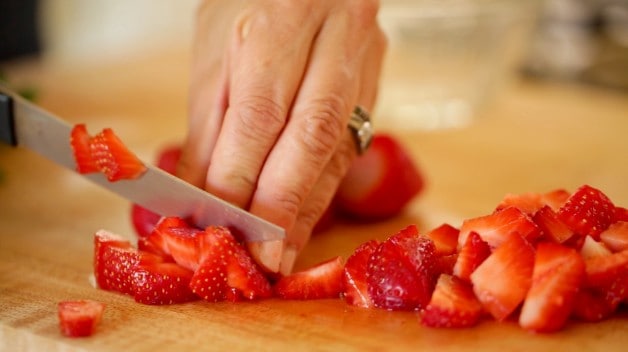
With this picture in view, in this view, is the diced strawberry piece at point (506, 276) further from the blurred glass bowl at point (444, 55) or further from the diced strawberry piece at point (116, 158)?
the blurred glass bowl at point (444, 55)

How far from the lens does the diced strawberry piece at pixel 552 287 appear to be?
98cm

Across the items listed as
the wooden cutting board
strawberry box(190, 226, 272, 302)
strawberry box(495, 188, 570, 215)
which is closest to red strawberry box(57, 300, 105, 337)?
the wooden cutting board

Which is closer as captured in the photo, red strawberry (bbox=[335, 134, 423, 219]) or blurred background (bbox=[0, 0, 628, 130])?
red strawberry (bbox=[335, 134, 423, 219])

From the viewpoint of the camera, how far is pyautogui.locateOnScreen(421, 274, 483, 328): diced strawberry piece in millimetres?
1018

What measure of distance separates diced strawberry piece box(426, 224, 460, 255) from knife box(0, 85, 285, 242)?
0.22m

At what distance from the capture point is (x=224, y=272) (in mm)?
1111

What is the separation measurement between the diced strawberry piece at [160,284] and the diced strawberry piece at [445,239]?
35 cm

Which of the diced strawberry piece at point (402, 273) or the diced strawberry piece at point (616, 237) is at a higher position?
the diced strawberry piece at point (616, 237)

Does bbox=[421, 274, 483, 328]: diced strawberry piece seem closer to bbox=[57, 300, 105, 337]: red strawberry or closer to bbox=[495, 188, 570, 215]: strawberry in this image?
bbox=[495, 188, 570, 215]: strawberry

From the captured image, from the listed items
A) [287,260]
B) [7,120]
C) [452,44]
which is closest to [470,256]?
[287,260]

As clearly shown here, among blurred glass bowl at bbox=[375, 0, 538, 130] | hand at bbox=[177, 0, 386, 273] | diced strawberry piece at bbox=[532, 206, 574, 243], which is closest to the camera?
diced strawberry piece at bbox=[532, 206, 574, 243]

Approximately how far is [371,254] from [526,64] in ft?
6.58

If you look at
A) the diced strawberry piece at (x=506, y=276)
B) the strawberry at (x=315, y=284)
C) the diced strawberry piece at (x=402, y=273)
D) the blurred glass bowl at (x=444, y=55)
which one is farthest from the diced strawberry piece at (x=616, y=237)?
the blurred glass bowl at (x=444, y=55)

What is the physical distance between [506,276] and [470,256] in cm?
6
